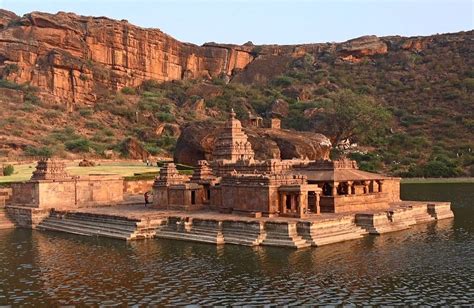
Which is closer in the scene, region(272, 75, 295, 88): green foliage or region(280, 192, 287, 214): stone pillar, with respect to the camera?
region(280, 192, 287, 214): stone pillar

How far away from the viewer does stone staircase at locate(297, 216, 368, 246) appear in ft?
68.3

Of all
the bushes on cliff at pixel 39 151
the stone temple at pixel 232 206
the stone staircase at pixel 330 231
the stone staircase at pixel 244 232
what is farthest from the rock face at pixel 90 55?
the stone staircase at pixel 330 231

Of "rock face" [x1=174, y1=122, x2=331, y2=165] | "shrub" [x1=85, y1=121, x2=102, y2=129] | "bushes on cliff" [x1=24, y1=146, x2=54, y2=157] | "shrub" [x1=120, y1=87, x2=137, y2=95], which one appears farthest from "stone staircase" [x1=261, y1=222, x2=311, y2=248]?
"shrub" [x1=120, y1=87, x2=137, y2=95]

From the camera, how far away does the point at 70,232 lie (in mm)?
25875

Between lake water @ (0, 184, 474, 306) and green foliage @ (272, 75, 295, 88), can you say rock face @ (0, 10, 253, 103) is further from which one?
lake water @ (0, 184, 474, 306)

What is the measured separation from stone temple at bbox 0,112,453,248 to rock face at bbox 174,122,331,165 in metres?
8.10

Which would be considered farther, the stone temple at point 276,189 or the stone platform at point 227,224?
the stone temple at point 276,189

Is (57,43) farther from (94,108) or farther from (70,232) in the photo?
(70,232)

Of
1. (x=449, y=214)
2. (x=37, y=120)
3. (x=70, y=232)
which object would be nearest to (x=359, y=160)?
(x=449, y=214)

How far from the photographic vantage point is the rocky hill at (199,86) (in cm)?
6469

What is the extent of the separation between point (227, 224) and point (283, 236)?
8.02 feet

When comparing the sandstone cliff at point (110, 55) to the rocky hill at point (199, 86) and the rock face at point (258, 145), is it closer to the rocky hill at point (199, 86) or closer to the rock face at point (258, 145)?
the rocky hill at point (199, 86)

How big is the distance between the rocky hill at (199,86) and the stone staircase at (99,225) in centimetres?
2817

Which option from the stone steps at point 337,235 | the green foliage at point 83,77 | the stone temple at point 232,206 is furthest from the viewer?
the green foliage at point 83,77
